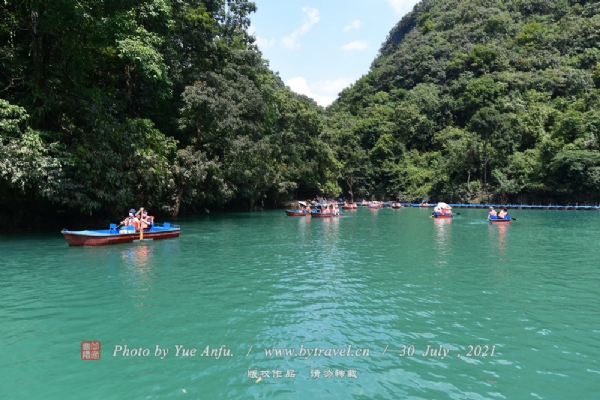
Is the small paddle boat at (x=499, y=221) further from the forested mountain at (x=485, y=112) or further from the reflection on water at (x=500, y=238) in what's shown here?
the forested mountain at (x=485, y=112)

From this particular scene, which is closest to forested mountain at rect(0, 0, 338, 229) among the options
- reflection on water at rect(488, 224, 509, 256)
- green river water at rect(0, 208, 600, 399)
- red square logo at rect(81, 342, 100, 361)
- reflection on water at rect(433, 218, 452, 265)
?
green river water at rect(0, 208, 600, 399)

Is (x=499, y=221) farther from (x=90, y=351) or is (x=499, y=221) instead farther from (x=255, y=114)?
(x=90, y=351)

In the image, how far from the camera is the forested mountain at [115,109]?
1667 centimetres

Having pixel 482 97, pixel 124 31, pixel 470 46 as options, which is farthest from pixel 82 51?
pixel 470 46

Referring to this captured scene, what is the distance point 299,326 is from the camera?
6.98 m

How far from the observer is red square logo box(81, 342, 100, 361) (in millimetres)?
5590

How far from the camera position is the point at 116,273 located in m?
11.1

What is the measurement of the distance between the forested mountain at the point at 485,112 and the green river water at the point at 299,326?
41.5 m

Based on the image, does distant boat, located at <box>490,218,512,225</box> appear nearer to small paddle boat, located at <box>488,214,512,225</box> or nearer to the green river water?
small paddle boat, located at <box>488,214,512,225</box>

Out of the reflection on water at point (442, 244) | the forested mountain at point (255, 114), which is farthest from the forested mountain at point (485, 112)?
the reflection on water at point (442, 244)

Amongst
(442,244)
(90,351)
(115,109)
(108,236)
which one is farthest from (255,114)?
(90,351)

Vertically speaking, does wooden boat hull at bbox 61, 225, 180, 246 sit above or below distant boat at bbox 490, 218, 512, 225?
below

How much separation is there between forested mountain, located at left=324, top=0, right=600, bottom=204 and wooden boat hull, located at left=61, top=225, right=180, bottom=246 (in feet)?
147

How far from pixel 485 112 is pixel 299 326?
5718cm
